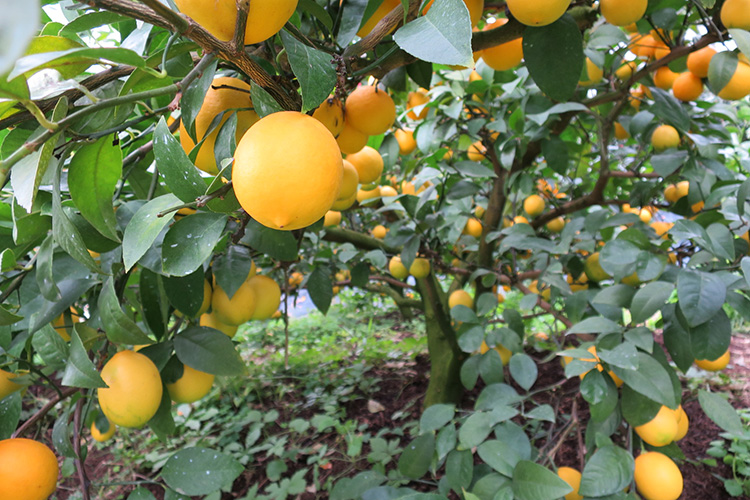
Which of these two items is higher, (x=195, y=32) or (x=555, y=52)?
(x=195, y=32)

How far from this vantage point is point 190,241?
44 centimetres

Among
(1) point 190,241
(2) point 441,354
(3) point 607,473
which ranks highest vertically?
(1) point 190,241

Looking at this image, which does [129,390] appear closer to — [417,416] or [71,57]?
[71,57]

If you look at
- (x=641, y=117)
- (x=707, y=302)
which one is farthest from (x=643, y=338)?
(x=641, y=117)

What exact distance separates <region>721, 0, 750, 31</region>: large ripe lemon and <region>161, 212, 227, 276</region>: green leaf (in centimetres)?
87

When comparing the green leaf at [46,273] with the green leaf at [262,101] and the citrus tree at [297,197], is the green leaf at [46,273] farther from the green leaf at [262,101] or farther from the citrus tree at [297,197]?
the green leaf at [262,101]

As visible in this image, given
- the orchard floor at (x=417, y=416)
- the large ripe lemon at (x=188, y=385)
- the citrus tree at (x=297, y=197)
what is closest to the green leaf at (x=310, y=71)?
the citrus tree at (x=297, y=197)

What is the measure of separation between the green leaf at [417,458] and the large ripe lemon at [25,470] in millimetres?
715

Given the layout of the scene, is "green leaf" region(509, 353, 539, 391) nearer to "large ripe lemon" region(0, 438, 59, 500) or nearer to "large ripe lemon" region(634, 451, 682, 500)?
"large ripe lemon" region(634, 451, 682, 500)

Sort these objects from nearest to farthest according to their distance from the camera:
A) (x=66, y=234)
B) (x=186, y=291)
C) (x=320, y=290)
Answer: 1. (x=66, y=234)
2. (x=186, y=291)
3. (x=320, y=290)

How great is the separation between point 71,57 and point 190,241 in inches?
7.1

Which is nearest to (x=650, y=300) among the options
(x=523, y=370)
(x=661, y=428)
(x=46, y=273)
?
(x=661, y=428)

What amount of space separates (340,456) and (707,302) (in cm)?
152

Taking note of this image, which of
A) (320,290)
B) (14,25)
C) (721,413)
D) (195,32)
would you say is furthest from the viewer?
(320,290)
